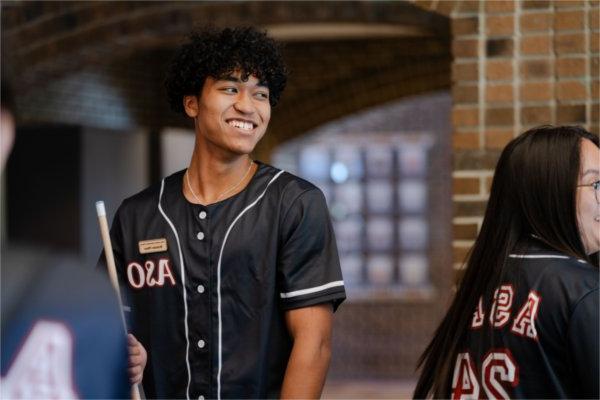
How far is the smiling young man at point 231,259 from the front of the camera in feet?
9.13

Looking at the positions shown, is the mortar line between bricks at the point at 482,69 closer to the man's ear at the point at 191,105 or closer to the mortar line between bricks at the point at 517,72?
the mortar line between bricks at the point at 517,72

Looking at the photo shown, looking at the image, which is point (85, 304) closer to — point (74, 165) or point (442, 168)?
point (74, 165)

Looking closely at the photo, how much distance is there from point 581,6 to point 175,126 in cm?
609

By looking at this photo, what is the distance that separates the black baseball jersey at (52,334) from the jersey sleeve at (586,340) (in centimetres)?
123

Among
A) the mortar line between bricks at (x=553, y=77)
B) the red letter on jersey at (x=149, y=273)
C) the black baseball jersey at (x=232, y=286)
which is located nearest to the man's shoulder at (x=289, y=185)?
the black baseball jersey at (x=232, y=286)

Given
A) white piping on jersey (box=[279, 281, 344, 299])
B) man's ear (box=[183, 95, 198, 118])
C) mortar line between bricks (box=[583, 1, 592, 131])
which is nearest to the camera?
white piping on jersey (box=[279, 281, 344, 299])

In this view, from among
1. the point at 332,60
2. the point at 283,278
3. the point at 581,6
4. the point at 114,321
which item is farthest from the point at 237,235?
the point at 332,60

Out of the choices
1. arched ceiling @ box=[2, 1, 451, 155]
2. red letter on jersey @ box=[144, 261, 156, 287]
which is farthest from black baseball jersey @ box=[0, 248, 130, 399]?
arched ceiling @ box=[2, 1, 451, 155]

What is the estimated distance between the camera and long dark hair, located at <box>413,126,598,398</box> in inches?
101

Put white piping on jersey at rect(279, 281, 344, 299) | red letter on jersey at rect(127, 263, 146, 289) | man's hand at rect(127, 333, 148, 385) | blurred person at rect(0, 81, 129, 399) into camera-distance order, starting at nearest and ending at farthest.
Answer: blurred person at rect(0, 81, 129, 399) → man's hand at rect(127, 333, 148, 385) → white piping on jersey at rect(279, 281, 344, 299) → red letter on jersey at rect(127, 263, 146, 289)

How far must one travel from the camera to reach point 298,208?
2840 millimetres

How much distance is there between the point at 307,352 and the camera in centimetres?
273

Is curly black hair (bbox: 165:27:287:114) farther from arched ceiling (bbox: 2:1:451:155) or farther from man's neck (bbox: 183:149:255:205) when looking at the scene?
arched ceiling (bbox: 2:1:451:155)

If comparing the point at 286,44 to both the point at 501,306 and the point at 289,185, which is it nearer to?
the point at 289,185
